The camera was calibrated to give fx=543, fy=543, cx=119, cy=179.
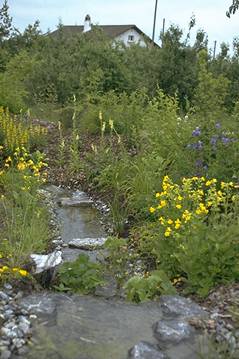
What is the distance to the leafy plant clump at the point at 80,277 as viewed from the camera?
4.00 meters

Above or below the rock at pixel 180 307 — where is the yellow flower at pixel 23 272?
above

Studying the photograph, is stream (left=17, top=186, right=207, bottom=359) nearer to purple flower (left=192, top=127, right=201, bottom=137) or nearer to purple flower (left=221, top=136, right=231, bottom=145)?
purple flower (left=221, top=136, right=231, bottom=145)

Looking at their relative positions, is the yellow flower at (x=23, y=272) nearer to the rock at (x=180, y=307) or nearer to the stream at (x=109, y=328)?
the stream at (x=109, y=328)

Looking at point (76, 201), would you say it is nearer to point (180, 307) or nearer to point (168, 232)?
point (168, 232)

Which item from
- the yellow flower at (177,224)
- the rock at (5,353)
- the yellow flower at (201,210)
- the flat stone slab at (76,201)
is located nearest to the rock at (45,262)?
the yellow flower at (177,224)

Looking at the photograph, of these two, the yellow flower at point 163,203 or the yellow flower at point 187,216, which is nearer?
the yellow flower at point 187,216

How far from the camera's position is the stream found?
9.75 feet

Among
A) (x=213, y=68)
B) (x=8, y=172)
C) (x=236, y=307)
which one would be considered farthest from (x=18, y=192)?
(x=213, y=68)

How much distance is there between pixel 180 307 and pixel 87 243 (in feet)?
6.73

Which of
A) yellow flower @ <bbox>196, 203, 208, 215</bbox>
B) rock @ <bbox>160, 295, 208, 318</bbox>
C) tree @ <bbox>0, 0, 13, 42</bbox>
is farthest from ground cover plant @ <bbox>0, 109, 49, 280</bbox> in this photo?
tree @ <bbox>0, 0, 13, 42</bbox>

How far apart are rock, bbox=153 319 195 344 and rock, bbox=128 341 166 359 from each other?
0.48 feet

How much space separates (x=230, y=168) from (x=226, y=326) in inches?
104

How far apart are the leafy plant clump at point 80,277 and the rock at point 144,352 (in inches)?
39.3

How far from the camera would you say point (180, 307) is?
11.7ft
